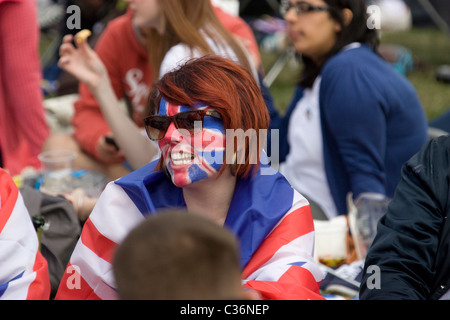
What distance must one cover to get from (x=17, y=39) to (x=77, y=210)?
145 cm

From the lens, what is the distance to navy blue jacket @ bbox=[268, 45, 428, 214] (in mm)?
3184

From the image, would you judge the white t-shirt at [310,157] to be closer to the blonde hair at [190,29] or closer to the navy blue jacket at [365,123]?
the navy blue jacket at [365,123]

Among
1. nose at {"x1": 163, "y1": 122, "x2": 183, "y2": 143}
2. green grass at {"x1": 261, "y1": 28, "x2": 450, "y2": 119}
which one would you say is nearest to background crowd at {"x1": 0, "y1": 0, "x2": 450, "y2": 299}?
nose at {"x1": 163, "y1": 122, "x2": 183, "y2": 143}

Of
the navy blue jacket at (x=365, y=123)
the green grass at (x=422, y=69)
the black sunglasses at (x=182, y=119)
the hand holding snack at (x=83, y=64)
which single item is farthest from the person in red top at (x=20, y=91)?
the green grass at (x=422, y=69)

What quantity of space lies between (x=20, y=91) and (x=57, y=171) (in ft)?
2.27

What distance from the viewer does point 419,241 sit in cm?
190

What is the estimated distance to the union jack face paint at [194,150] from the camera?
1866 millimetres

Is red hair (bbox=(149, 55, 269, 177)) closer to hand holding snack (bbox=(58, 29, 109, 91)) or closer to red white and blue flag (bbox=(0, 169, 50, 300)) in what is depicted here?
red white and blue flag (bbox=(0, 169, 50, 300))

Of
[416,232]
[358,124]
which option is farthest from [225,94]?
[358,124]

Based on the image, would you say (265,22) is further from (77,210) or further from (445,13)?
(77,210)

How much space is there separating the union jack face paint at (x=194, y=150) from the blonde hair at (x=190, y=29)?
42.5 inches

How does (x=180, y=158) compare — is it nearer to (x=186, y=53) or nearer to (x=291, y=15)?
(x=186, y=53)

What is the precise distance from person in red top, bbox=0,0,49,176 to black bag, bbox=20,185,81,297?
1324 millimetres

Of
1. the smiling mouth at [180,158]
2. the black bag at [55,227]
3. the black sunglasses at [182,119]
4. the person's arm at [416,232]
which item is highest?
the black sunglasses at [182,119]
